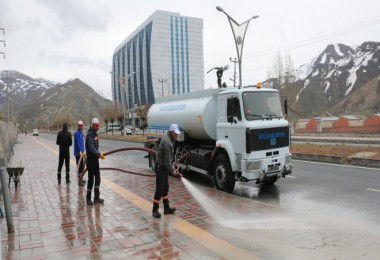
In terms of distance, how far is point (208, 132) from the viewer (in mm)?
10172

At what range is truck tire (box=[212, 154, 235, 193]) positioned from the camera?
8930mm

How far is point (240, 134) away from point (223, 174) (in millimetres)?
1239

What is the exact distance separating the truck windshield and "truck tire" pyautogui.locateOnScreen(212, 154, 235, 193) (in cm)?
136

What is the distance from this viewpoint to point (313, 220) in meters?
6.29

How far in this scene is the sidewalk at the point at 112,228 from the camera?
4812mm

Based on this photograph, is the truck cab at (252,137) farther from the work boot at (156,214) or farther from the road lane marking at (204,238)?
the work boot at (156,214)

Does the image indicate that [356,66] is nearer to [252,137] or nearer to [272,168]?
[272,168]

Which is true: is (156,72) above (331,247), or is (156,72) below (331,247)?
above

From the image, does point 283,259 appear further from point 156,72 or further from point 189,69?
point 189,69

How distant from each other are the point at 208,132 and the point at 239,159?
1727 millimetres

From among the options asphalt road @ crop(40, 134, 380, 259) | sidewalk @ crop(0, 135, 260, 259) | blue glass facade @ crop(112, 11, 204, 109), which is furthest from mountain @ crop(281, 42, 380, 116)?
sidewalk @ crop(0, 135, 260, 259)

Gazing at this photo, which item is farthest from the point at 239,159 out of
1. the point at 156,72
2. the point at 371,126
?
the point at 156,72

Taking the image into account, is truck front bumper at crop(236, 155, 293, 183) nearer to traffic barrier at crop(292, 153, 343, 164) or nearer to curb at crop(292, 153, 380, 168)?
curb at crop(292, 153, 380, 168)

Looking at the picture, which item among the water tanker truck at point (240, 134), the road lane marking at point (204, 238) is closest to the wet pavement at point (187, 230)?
the road lane marking at point (204, 238)
